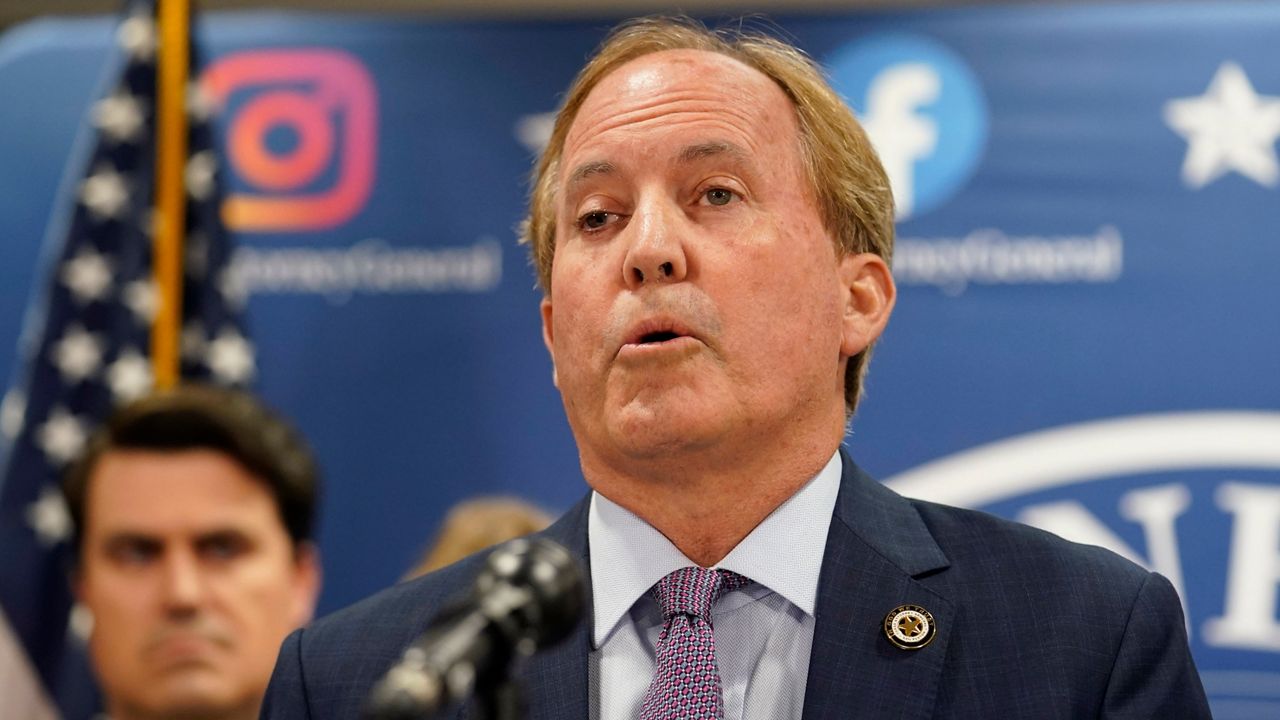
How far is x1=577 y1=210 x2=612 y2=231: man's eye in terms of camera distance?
85.0 inches

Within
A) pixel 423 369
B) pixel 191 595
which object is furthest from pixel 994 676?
pixel 423 369

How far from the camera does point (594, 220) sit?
2.17 metres

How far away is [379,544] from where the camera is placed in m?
4.78

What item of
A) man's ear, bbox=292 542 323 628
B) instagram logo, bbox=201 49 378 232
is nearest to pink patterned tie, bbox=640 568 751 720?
man's ear, bbox=292 542 323 628

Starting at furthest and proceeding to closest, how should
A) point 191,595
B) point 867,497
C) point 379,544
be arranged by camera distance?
point 379,544, point 191,595, point 867,497

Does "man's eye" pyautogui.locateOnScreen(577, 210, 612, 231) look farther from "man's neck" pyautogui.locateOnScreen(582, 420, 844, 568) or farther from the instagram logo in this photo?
the instagram logo

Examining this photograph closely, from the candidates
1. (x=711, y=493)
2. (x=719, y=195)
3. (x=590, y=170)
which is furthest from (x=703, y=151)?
(x=711, y=493)

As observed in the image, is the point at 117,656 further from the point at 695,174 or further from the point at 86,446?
the point at 695,174

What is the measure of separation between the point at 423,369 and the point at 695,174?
2.81m

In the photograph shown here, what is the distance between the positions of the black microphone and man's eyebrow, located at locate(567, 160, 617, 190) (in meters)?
0.86

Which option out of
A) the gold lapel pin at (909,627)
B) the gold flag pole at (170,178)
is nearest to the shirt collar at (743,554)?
the gold lapel pin at (909,627)

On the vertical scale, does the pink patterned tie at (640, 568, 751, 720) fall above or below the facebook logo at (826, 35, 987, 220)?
below

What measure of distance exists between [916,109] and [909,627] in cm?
297

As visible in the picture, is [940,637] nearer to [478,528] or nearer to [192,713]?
[192,713]
